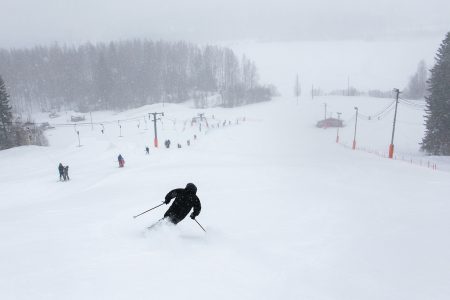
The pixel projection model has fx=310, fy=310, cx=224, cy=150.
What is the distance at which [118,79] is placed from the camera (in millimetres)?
117500

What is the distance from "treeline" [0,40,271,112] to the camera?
378ft

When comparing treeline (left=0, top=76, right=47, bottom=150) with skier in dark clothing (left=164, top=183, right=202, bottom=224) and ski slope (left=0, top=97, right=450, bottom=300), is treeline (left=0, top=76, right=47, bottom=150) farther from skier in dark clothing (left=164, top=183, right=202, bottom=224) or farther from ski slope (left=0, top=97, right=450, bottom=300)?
skier in dark clothing (left=164, top=183, right=202, bottom=224)

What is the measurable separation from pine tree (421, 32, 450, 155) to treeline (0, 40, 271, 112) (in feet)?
255

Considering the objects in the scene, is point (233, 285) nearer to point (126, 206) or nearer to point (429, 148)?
point (126, 206)

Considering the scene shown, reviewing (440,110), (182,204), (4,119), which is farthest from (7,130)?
(440,110)

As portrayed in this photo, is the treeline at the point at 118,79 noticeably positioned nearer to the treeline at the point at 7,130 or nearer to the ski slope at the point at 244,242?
the treeline at the point at 7,130

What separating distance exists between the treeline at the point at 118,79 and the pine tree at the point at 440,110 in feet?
255

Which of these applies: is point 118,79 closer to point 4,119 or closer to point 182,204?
point 4,119

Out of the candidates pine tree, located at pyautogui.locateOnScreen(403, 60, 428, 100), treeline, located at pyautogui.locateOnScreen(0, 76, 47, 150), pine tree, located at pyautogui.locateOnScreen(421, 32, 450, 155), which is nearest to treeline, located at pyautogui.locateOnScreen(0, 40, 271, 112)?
pine tree, located at pyautogui.locateOnScreen(403, 60, 428, 100)

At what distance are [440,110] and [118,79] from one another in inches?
4122

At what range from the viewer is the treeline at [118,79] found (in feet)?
378

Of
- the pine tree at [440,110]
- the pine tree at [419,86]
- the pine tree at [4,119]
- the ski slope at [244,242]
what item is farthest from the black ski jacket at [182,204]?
the pine tree at [419,86]

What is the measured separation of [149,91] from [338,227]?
397 ft

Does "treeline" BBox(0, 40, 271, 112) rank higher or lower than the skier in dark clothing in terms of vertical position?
higher
